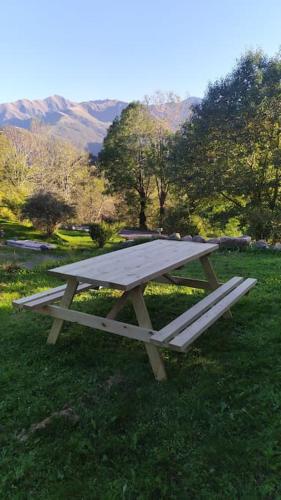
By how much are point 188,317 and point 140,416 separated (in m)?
0.87

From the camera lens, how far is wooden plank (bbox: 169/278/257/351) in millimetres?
2293

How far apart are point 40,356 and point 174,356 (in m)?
1.23

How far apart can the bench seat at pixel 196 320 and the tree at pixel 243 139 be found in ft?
28.9

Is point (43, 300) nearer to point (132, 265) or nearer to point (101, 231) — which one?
point (132, 265)

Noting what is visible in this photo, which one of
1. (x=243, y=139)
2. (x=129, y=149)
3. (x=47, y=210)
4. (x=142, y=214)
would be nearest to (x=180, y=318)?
(x=47, y=210)

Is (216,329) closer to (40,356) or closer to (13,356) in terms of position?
(40,356)

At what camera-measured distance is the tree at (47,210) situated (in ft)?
39.7

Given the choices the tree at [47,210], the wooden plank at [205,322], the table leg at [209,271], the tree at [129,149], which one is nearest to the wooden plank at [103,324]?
the wooden plank at [205,322]

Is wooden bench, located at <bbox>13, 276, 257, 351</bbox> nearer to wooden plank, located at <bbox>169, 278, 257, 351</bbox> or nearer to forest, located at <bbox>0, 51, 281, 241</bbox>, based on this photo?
wooden plank, located at <bbox>169, 278, 257, 351</bbox>

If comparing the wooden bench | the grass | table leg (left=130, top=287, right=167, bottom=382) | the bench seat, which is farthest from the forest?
table leg (left=130, top=287, right=167, bottom=382)

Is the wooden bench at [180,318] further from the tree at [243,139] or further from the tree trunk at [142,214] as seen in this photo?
the tree trunk at [142,214]

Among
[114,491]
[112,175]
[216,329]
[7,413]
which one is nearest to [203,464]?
[114,491]

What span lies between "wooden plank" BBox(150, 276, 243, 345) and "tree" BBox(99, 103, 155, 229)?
15.6 meters

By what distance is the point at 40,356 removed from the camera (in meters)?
3.07
